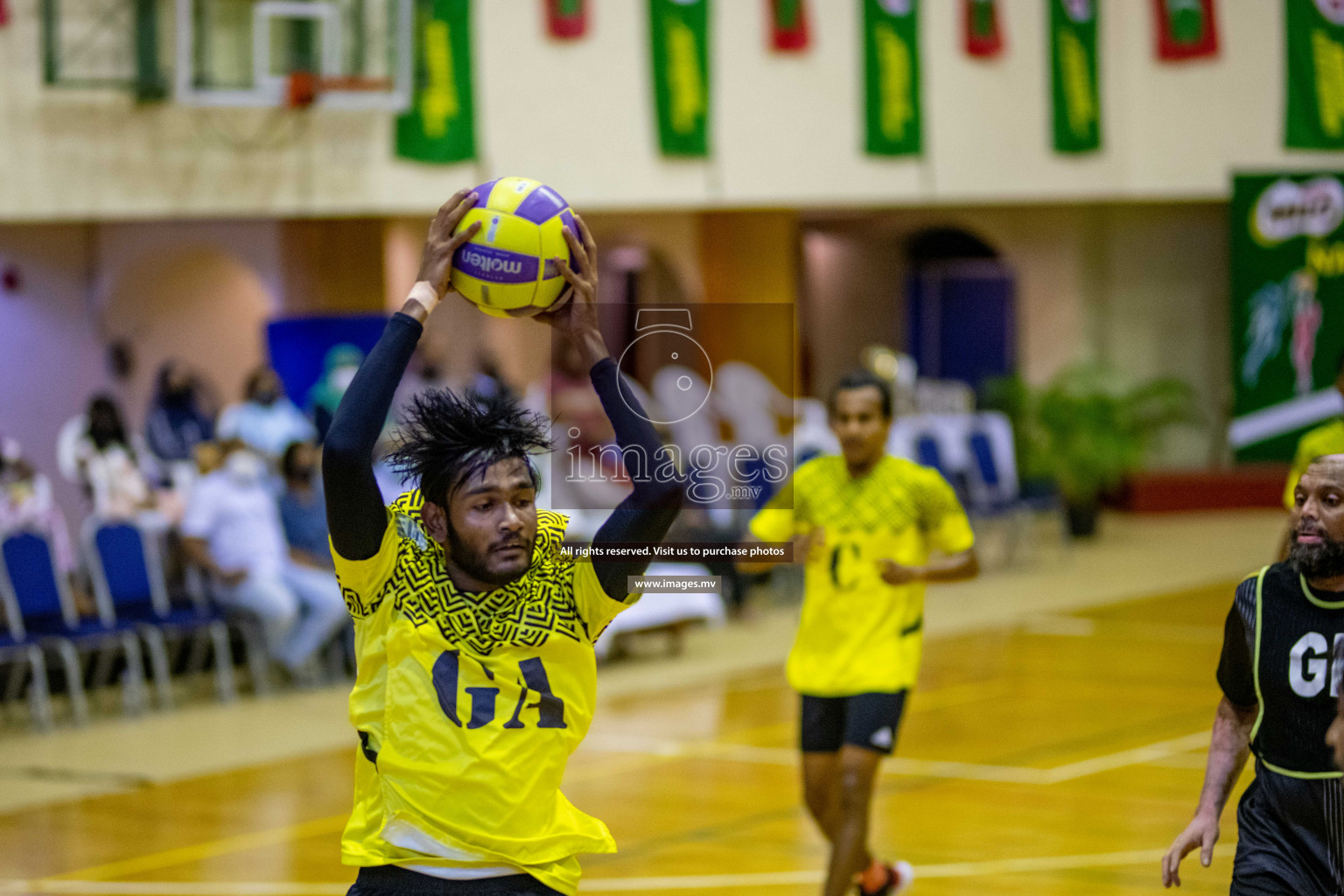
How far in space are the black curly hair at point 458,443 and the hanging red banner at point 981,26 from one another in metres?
16.0

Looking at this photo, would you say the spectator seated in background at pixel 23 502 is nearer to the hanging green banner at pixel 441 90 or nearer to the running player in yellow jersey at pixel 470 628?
the hanging green banner at pixel 441 90

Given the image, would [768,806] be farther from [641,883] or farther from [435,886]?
[435,886]

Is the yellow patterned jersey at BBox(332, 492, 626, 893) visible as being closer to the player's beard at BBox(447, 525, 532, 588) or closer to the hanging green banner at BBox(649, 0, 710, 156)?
the player's beard at BBox(447, 525, 532, 588)

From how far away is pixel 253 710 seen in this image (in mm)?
10523

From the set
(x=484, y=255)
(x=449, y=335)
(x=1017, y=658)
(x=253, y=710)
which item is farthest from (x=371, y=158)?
(x=484, y=255)

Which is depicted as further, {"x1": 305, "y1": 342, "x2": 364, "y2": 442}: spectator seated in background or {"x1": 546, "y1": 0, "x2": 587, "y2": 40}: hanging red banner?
{"x1": 546, "y1": 0, "x2": 587, "y2": 40}: hanging red banner

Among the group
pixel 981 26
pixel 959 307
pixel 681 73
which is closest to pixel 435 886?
pixel 681 73

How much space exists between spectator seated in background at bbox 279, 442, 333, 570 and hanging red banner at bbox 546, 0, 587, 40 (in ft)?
19.6

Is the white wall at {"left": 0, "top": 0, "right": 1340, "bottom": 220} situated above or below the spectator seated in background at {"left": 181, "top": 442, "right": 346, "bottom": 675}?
above

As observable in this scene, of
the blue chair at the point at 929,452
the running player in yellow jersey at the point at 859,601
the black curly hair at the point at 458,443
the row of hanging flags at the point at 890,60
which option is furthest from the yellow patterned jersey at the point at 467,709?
the blue chair at the point at 929,452

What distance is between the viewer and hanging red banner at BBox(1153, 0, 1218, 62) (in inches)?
773

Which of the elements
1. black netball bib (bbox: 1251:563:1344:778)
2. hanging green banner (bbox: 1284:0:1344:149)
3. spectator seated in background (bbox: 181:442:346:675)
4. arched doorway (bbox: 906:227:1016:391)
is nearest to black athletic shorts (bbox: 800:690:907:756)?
black netball bib (bbox: 1251:563:1344:778)

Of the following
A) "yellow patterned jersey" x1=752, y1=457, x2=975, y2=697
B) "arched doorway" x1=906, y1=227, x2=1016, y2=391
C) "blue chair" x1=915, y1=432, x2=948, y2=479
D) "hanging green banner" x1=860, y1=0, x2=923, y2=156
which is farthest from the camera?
"arched doorway" x1=906, y1=227, x2=1016, y2=391

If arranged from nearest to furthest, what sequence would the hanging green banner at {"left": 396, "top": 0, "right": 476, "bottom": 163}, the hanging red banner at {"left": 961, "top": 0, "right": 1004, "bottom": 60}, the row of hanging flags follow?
the hanging green banner at {"left": 396, "top": 0, "right": 476, "bottom": 163} < the row of hanging flags < the hanging red banner at {"left": 961, "top": 0, "right": 1004, "bottom": 60}
